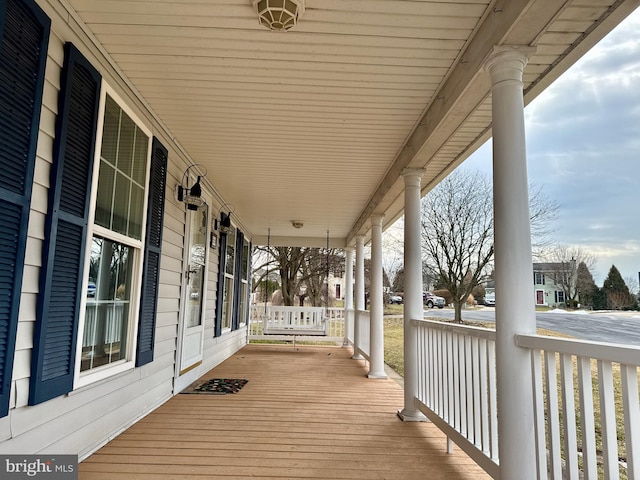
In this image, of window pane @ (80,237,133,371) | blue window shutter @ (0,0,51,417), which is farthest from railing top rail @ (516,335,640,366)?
window pane @ (80,237,133,371)

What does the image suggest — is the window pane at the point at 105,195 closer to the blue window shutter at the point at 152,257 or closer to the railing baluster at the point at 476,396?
the blue window shutter at the point at 152,257

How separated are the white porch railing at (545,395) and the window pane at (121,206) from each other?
7.73ft

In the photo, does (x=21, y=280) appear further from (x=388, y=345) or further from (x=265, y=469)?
(x=388, y=345)

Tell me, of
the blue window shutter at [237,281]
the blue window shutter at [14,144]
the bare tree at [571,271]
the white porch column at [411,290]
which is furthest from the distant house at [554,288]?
the blue window shutter at [237,281]

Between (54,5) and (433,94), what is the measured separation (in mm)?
2279

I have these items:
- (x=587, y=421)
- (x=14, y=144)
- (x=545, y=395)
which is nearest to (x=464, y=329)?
(x=545, y=395)

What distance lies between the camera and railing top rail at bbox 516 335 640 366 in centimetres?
126

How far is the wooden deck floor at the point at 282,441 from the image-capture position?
7.71ft

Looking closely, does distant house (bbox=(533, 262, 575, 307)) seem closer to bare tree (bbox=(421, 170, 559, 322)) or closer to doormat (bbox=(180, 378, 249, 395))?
doormat (bbox=(180, 378, 249, 395))

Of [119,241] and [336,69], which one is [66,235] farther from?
[336,69]

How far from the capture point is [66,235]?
2.09 metres

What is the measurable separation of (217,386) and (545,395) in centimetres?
327

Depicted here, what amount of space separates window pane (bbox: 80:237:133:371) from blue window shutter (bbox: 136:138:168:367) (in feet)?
0.51

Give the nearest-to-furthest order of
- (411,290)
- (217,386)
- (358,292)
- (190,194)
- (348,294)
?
(411,290)
(190,194)
(217,386)
(358,292)
(348,294)
